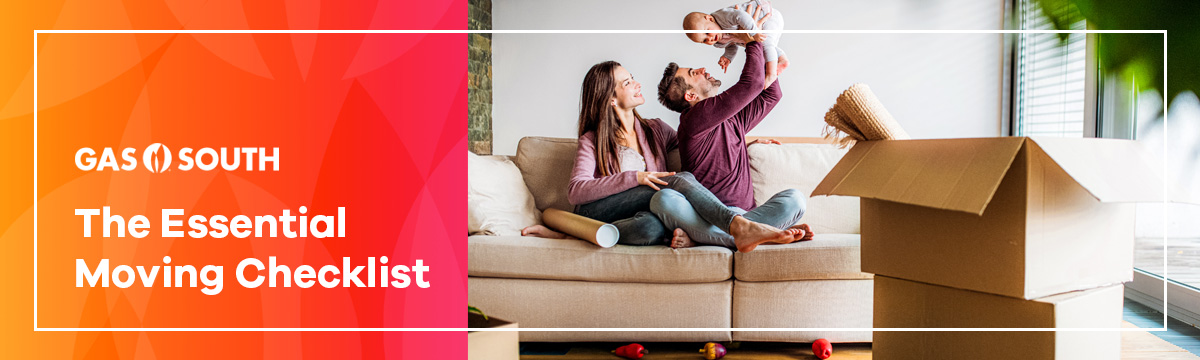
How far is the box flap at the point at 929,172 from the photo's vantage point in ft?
3.37

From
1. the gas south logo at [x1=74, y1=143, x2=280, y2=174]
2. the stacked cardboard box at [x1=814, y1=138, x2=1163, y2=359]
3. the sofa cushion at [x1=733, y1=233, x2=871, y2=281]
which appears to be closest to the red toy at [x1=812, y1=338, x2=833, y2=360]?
the sofa cushion at [x1=733, y1=233, x2=871, y2=281]

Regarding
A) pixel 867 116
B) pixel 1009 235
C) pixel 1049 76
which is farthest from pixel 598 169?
pixel 1049 76

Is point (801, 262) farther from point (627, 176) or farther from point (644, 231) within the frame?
point (627, 176)

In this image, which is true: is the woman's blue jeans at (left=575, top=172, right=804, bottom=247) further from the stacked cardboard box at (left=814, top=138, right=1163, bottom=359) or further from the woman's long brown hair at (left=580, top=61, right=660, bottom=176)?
the stacked cardboard box at (left=814, top=138, right=1163, bottom=359)

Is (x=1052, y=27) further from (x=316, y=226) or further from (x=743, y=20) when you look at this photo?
(x=316, y=226)

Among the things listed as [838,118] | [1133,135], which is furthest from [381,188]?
[1133,135]

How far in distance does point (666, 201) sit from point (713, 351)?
0.45 metres

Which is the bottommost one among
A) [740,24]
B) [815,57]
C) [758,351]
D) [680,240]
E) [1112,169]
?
[758,351]

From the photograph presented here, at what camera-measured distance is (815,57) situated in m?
3.99

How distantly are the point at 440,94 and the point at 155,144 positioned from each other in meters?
0.60

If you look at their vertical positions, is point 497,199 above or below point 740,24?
below

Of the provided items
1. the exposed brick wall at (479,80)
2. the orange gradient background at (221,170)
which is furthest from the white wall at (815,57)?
the orange gradient background at (221,170)

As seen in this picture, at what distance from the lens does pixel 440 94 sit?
5.43ft

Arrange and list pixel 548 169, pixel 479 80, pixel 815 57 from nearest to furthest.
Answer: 1. pixel 548 169
2. pixel 815 57
3. pixel 479 80
